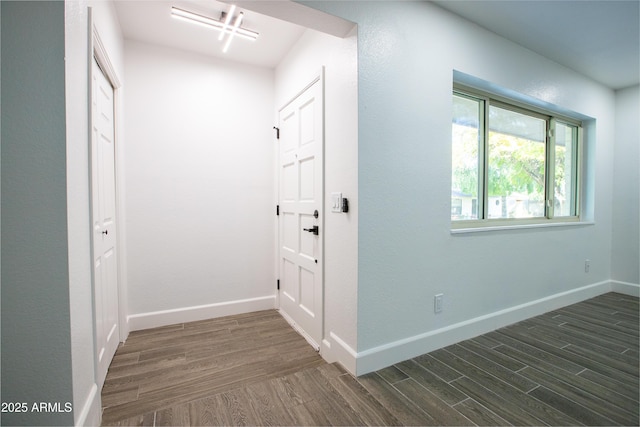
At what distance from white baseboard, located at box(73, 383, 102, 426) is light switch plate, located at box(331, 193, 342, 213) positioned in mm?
1561

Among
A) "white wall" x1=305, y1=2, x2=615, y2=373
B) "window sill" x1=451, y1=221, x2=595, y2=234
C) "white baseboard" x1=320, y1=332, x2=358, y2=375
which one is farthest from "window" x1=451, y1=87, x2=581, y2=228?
"white baseboard" x1=320, y1=332, x2=358, y2=375

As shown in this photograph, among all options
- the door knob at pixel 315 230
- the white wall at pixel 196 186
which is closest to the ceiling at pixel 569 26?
the door knob at pixel 315 230

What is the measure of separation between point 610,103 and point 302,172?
3996 millimetres

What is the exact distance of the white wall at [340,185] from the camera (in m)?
1.84

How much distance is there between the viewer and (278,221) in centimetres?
302

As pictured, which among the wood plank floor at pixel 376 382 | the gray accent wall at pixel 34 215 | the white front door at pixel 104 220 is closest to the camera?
the gray accent wall at pixel 34 215

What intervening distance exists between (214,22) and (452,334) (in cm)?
299

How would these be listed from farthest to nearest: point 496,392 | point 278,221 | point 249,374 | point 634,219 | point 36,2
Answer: point 634,219 < point 278,221 < point 249,374 < point 496,392 < point 36,2

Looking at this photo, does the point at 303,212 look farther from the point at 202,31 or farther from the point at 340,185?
the point at 202,31

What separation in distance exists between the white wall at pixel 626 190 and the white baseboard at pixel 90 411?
17.4ft

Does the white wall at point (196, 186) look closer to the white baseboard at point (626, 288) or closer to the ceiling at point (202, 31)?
the ceiling at point (202, 31)

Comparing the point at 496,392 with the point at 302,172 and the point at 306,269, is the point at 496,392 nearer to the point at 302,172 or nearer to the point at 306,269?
the point at 306,269

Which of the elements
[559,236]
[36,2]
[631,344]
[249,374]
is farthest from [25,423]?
[559,236]

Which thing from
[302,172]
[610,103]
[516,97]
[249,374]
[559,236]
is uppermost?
[610,103]
